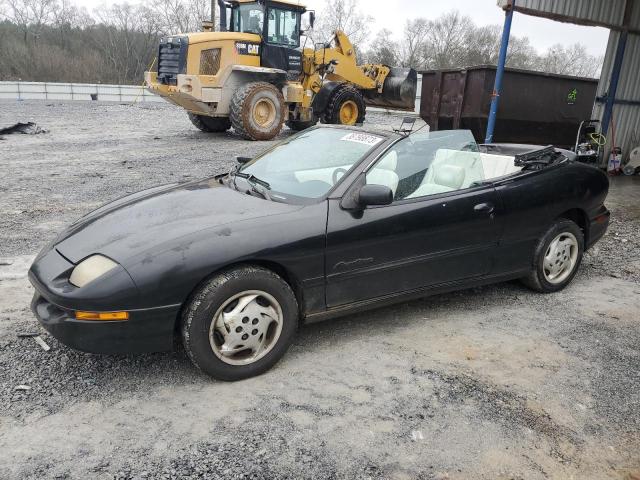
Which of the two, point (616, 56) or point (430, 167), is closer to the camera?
point (430, 167)

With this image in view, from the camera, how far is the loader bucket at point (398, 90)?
16.1m

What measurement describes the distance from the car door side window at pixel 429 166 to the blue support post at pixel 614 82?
7932 millimetres

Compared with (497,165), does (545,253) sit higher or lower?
lower

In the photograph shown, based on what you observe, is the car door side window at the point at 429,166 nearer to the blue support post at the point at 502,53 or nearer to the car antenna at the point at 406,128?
the car antenna at the point at 406,128

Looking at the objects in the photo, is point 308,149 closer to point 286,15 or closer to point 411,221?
point 411,221

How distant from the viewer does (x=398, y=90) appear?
52.8 feet

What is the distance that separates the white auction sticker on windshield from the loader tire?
8695mm

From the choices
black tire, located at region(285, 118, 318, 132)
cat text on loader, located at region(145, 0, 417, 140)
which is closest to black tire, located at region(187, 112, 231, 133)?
cat text on loader, located at region(145, 0, 417, 140)

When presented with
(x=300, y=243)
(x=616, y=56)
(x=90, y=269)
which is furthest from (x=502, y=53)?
(x=90, y=269)

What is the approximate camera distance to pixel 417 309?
4.11 metres

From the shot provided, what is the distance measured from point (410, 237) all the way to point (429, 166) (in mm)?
693

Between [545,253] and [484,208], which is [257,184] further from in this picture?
[545,253]

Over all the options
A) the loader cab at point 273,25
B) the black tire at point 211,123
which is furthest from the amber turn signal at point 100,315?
the black tire at point 211,123

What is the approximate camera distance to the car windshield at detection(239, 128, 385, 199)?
3.54m
